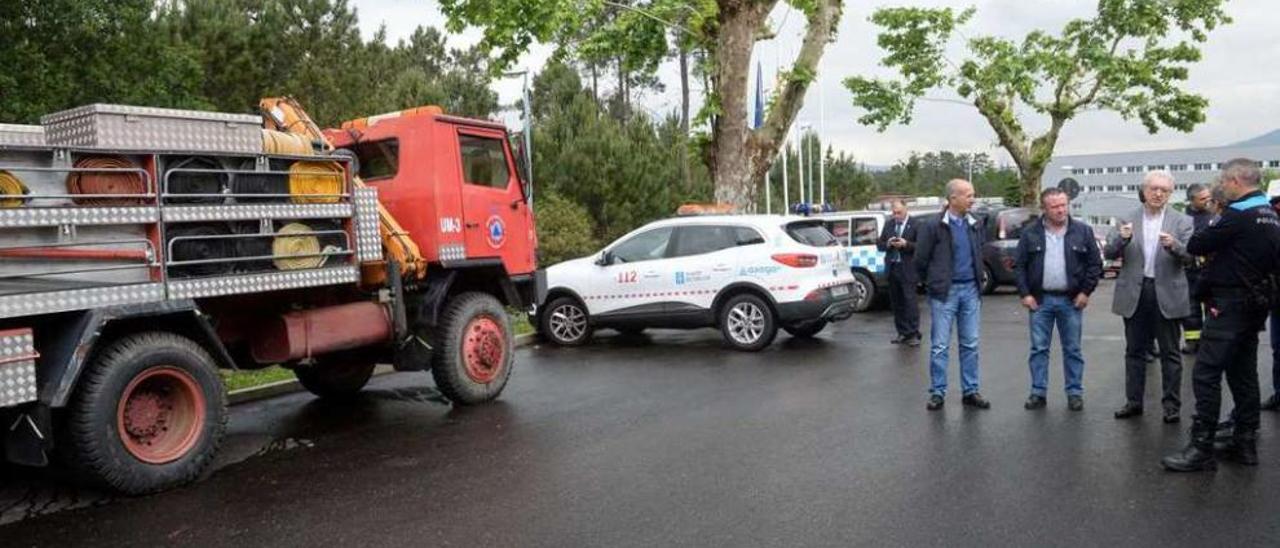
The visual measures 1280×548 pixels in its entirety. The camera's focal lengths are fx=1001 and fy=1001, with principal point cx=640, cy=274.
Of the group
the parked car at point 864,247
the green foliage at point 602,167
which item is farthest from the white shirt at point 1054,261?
the green foliage at point 602,167

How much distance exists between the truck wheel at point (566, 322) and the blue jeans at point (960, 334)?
5.54 m

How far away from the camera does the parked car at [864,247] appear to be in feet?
52.8

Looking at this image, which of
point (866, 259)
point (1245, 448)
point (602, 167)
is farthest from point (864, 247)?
point (1245, 448)

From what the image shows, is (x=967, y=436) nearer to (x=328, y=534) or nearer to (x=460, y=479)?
(x=460, y=479)

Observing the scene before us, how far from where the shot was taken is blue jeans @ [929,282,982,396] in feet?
24.8

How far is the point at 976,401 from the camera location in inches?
297

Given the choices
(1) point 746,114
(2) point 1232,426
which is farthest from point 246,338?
(1) point 746,114

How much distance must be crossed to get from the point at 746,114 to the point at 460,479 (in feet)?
41.4

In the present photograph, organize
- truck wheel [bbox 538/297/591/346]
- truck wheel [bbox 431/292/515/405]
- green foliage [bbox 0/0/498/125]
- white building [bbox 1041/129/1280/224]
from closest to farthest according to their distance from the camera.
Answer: truck wheel [bbox 431/292/515/405] < truck wheel [bbox 538/297/591/346] < green foliage [bbox 0/0/498/125] < white building [bbox 1041/129/1280/224]

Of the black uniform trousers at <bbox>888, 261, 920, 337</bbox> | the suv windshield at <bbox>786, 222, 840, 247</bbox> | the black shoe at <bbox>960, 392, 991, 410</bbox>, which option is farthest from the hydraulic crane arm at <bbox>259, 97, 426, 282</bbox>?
the black uniform trousers at <bbox>888, 261, 920, 337</bbox>

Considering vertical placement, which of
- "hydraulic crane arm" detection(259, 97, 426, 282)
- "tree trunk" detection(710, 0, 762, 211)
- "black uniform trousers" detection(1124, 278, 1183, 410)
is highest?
"tree trunk" detection(710, 0, 762, 211)

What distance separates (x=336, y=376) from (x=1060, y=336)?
6016 millimetres

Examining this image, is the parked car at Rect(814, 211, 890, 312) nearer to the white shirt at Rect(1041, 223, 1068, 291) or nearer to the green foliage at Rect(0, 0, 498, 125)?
the white shirt at Rect(1041, 223, 1068, 291)

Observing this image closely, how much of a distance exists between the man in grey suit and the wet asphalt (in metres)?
0.27
